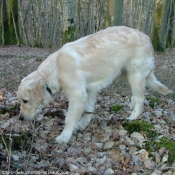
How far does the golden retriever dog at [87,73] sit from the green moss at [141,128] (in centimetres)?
51

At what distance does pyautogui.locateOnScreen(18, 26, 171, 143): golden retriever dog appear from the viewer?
4.70 meters

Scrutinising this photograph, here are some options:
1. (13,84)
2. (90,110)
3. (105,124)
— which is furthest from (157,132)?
(13,84)

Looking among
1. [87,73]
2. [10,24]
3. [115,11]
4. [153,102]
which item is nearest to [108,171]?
[87,73]

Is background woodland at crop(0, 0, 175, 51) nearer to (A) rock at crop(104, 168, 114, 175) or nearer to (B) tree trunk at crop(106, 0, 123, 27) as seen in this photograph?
(B) tree trunk at crop(106, 0, 123, 27)

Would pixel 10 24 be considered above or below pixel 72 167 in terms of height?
below

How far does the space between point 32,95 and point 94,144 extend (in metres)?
1.24

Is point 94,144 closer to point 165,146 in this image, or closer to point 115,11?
point 165,146

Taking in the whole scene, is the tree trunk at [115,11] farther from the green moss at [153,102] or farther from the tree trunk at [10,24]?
the tree trunk at [10,24]

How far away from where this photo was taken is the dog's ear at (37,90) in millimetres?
4600

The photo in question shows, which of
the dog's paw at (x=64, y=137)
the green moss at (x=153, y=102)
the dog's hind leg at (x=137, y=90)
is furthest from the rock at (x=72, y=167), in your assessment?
the green moss at (x=153, y=102)

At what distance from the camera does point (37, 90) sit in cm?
466

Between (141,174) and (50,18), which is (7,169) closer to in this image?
(141,174)

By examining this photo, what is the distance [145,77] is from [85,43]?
1.43 metres

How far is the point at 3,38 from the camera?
22.3m
